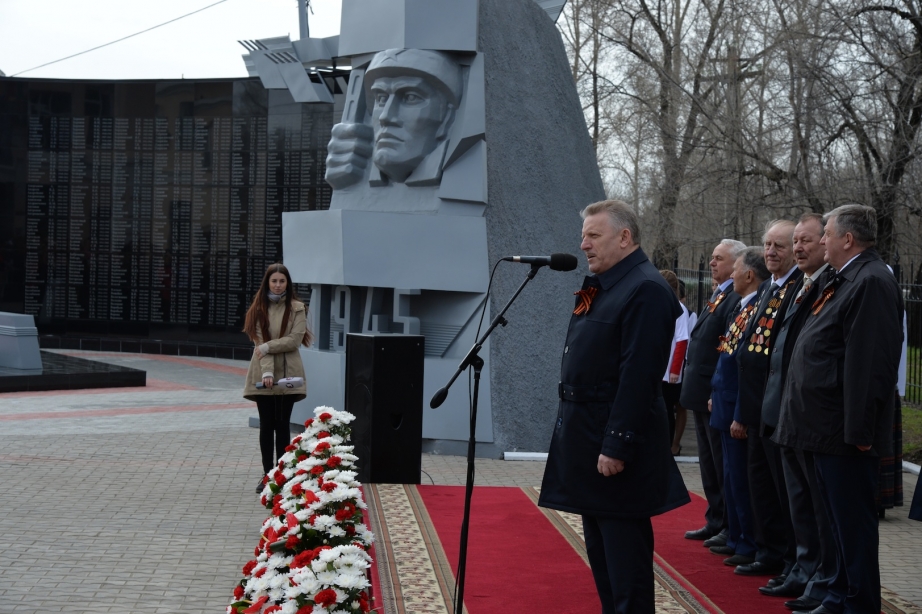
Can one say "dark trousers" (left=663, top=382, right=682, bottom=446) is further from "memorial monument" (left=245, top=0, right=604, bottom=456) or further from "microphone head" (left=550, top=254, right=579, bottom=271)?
"microphone head" (left=550, top=254, right=579, bottom=271)

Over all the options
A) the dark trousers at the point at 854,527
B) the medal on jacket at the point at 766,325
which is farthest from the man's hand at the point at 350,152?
the dark trousers at the point at 854,527

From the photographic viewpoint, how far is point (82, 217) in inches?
794

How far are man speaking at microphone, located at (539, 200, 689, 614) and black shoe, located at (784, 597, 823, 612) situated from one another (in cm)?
124

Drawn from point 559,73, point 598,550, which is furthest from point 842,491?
point 559,73

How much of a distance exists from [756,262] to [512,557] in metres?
2.19

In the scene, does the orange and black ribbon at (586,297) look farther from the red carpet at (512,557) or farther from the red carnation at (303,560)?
the red carpet at (512,557)

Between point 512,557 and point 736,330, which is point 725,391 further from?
point 512,557

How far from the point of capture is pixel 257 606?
3.30 meters

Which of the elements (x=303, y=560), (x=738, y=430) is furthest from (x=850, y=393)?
(x=303, y=560)

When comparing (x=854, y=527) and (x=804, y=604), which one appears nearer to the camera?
(x=854, y=527)

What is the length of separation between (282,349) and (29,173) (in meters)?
14.9

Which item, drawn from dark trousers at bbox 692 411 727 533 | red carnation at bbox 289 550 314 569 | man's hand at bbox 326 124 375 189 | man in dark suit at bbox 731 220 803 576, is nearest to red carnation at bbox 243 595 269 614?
red carnation at bbox 289 550 314 569

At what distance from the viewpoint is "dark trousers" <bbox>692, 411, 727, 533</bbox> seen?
624 centimetres

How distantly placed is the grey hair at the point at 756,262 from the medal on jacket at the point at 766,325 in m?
0.52
